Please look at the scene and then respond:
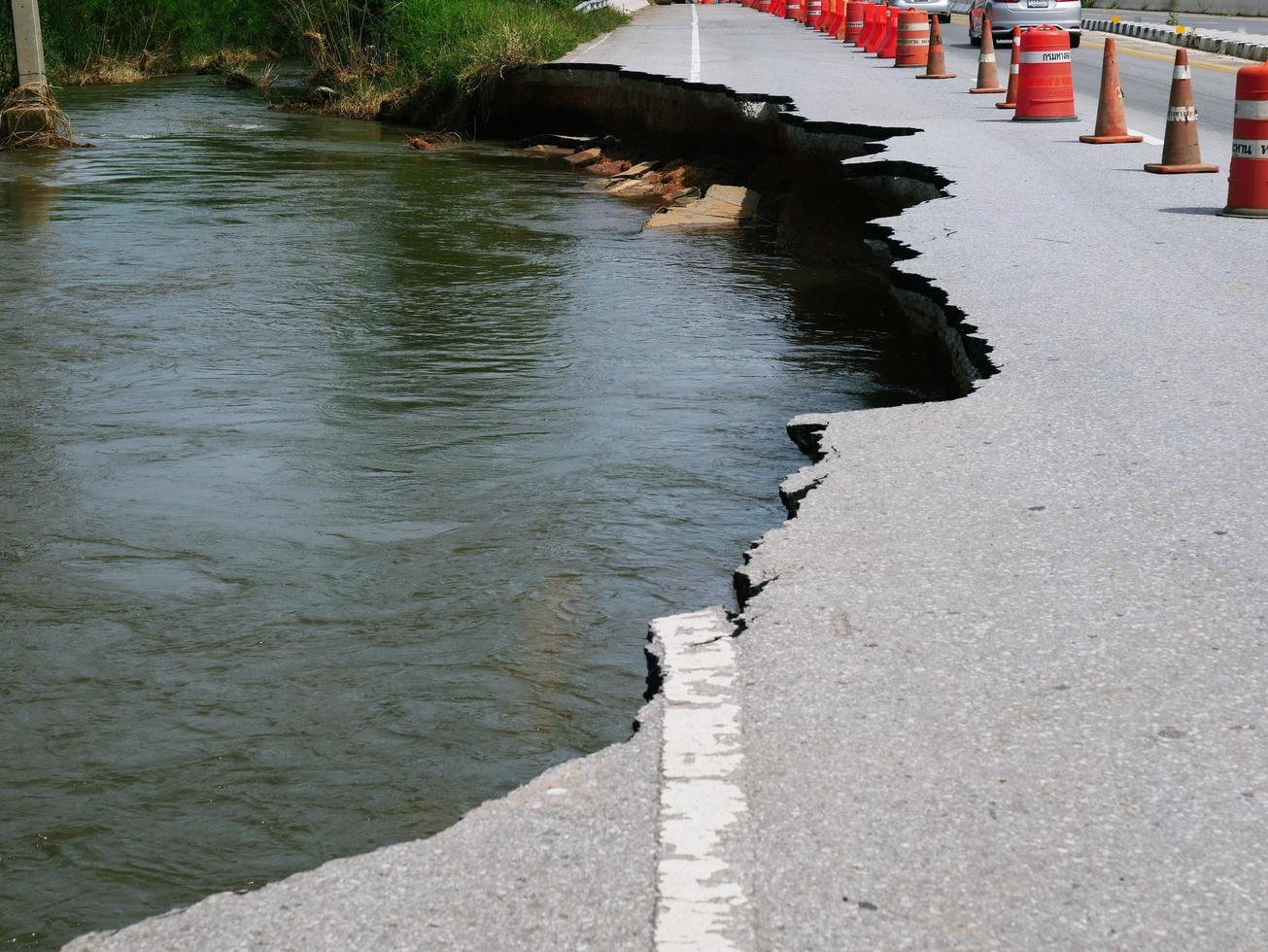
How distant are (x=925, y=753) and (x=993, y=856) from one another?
1.27 feet

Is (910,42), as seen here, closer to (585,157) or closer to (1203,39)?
(585,157)

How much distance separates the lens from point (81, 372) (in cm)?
852

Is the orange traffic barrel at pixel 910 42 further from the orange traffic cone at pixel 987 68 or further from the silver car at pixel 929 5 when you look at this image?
the silver car at pixel 929 5

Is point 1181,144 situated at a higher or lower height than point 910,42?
lower

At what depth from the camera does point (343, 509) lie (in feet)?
20.0

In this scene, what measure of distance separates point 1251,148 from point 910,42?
45.1 ft

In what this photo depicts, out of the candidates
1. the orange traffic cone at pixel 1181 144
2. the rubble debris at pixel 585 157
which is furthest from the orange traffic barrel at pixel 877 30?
the orange traffic cone at pixel 1181 144

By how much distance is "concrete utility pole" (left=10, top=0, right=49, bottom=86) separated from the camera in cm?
2119

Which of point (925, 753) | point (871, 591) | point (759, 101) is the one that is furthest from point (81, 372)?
point (759, 101)

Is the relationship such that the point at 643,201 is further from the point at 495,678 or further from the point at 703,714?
the point at 703,714

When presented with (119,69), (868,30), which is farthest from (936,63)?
(119,69)

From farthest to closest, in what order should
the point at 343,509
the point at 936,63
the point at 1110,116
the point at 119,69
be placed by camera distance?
the point at 119,69 < the point at 936,63 < the point at 1110,116 < the point at 343,509

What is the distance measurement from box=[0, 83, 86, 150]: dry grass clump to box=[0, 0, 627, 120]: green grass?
8.47ft

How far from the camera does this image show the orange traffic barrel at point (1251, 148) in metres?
9.16
